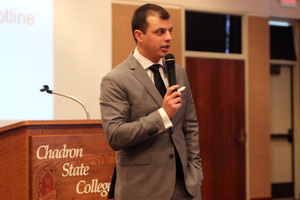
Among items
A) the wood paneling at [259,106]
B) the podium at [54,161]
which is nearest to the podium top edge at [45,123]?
the podium at [54,161]

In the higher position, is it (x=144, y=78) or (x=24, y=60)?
(x=24, y=60)

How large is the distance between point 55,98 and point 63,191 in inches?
77.7

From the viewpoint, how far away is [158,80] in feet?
6.31

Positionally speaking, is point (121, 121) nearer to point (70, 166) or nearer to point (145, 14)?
point (145, 14)

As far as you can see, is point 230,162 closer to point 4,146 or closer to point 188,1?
point 188,1

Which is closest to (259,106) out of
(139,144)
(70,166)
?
(70,166)

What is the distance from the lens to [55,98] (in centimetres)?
468

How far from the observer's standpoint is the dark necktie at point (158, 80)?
1897 mm

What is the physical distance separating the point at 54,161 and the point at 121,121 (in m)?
1.30

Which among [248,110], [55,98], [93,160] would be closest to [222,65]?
[248,110]

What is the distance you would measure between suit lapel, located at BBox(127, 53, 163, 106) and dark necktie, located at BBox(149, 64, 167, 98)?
40 mm

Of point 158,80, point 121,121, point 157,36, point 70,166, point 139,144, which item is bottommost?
point 70,166

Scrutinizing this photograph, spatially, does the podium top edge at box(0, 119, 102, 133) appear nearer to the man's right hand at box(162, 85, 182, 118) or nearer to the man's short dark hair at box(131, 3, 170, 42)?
the man's short dark hair at box(131, 3, 170, 42)

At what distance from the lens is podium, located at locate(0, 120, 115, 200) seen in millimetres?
2861
